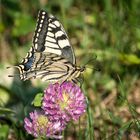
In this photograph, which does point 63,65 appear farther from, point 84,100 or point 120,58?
point 120,58

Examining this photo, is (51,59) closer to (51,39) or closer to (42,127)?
(51,39)

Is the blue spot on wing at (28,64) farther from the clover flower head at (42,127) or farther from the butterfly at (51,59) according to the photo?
the clover flower head at (42,127)

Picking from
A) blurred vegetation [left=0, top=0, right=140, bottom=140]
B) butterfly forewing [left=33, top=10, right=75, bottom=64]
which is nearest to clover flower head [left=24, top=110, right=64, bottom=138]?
blurred vegetation [left=0, top=0, right=140, bottom=140]

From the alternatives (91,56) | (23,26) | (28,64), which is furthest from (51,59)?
(23,26)

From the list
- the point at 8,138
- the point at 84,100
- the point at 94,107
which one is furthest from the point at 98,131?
the point at 84,100

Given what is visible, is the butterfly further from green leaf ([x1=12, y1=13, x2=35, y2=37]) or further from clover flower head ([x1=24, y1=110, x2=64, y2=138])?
green leaf ([x1=12, y1=13, x2=35, y2=37])

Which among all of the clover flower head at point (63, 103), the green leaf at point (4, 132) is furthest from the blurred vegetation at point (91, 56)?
the clover flower head at point (63, 103)
